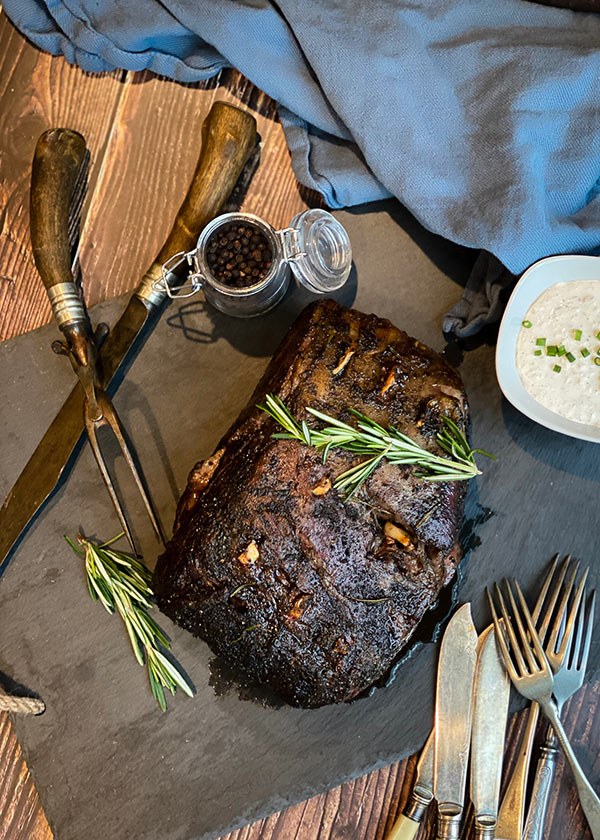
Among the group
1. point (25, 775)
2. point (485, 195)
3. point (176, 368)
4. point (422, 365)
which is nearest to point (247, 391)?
point (176, 368)

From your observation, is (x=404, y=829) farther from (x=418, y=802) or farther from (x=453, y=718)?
(x=453, y=718)

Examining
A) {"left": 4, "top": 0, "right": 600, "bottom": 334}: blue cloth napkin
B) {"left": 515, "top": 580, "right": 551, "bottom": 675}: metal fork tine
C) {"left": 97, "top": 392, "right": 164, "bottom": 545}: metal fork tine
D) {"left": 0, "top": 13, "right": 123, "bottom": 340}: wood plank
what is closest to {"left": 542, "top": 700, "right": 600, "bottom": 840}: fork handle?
{"left": 515, "top": 580, "right": 551, "bottom": 675}: metal fork tine

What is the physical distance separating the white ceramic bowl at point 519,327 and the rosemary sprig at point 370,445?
0.94 ft

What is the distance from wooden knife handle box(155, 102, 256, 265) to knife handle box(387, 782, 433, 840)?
6.70ft

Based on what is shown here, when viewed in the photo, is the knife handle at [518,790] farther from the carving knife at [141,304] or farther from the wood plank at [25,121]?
the wood plank at [25,121]

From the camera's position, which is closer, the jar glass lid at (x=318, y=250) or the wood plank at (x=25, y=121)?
the jar glass lid at (x=318, y=250)

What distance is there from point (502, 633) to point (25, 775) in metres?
1.77

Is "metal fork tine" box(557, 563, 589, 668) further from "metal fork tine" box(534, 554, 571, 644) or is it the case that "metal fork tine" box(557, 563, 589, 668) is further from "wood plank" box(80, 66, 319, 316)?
"wood plank" box(80, 66, 319, 316)

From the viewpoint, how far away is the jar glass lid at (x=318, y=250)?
2.29 m

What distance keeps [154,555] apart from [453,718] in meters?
1.18

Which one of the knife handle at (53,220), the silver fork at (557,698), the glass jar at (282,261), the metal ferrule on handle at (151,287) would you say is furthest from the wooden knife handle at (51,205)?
the silver fork at (557,698)

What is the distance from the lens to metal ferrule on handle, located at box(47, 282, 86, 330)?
233 cm

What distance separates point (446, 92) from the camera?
7.47 feet

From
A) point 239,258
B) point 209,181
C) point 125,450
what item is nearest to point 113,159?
point 209,181
